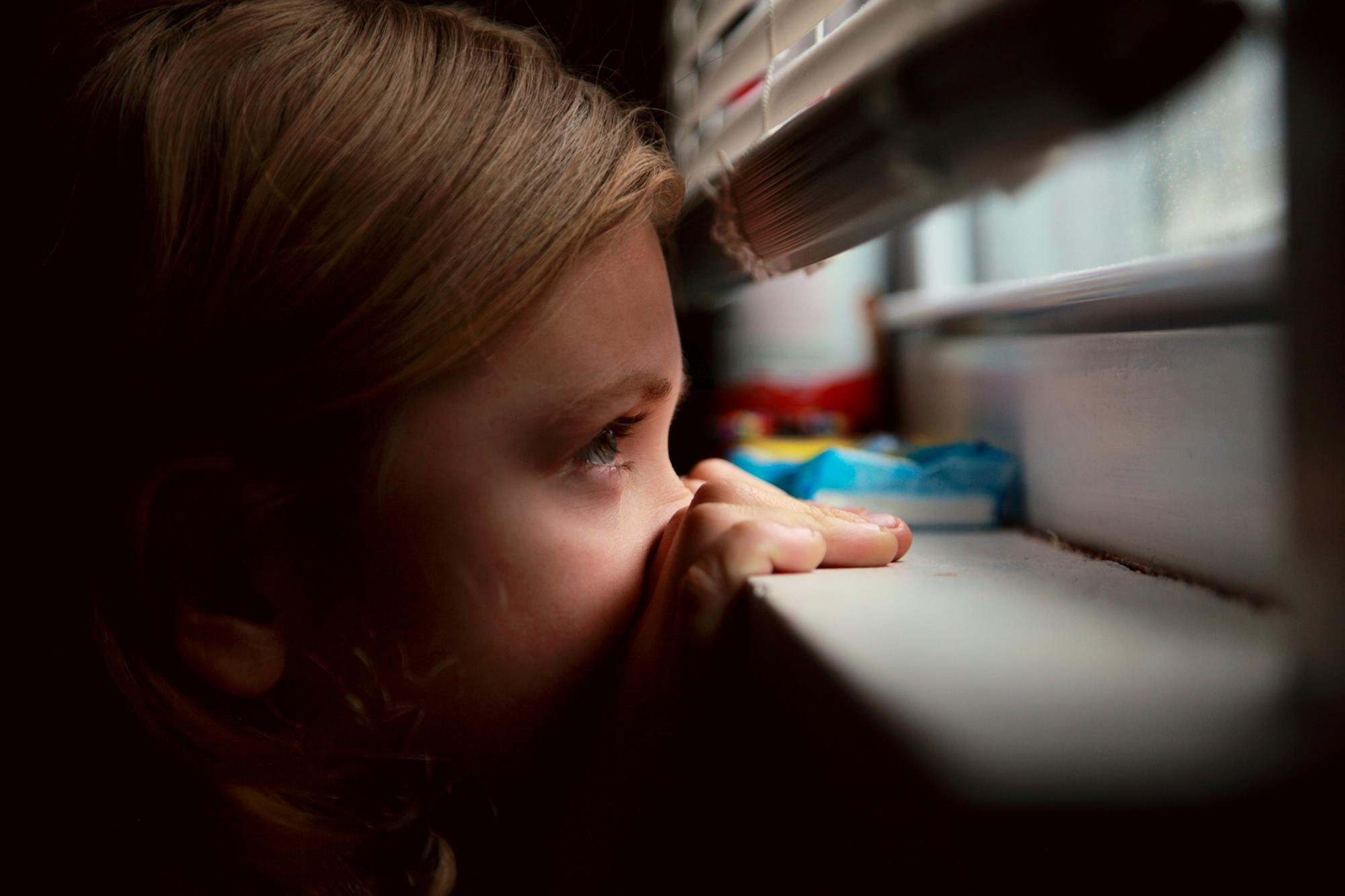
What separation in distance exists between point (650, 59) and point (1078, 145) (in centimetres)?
105

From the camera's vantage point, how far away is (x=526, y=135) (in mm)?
608

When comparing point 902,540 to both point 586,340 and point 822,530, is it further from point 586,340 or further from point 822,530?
point 586,340

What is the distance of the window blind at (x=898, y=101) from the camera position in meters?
0.29

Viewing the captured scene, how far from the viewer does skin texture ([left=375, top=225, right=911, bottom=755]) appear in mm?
541

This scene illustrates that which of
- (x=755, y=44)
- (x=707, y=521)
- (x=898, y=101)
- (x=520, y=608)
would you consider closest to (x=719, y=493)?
(x=707, y=521)

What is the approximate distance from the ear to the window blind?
17.6 inches

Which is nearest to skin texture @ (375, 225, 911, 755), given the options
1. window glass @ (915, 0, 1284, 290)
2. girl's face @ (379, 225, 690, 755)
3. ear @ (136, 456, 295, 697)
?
girl's face @ (379, 225, 690, 755)

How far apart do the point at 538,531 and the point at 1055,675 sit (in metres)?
0.36

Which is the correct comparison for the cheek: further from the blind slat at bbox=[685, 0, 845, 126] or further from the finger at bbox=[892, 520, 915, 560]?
the blind slat at bbox=[685, 0, 845, 126]

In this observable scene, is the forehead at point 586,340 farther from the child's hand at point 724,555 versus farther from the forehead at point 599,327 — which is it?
the child's hand at point 724,555

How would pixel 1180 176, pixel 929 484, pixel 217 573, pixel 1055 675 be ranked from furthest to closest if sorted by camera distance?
pixel 929 484 → pixel 217 573 → pixel 1180 176 → pixel 1055 675

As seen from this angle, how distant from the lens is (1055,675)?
0.30 m

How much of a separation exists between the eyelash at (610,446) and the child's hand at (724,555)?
0.26 ft

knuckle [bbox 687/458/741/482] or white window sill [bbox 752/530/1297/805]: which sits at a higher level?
knuckle [bbox 687/458/741/482]
